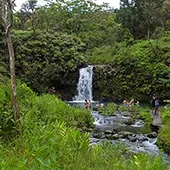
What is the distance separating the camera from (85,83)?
26.9 meters

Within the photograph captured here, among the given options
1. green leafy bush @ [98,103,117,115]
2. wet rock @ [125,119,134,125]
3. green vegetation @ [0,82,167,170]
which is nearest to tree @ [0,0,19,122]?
green vegetation @ [0,82,167,170]

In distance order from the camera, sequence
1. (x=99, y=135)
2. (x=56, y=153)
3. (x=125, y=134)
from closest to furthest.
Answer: (x=56, y=153), (x=99, y=135), (x=125, y=134)

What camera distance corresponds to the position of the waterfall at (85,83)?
26.7m

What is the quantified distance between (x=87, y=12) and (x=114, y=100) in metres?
11.9

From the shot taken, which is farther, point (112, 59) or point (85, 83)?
point (112, 59)

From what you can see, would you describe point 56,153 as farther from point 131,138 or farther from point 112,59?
point 112,59

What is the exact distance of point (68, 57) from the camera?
88.4ft

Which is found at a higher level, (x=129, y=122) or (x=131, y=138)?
(x=131, y=138)

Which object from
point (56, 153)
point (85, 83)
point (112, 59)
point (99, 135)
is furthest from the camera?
point (112, 59)

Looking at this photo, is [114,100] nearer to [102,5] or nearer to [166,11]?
[166,11]

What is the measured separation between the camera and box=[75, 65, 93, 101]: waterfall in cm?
2667

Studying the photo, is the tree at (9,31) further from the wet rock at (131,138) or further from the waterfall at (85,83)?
the waterfall at (85,83)

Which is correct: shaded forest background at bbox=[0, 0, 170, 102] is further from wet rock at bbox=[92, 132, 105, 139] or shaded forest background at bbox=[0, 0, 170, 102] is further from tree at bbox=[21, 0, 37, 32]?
wet rock at bbox=[92, 132, 105, 139]

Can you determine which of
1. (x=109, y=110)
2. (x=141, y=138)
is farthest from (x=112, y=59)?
(x=141, y=138)
